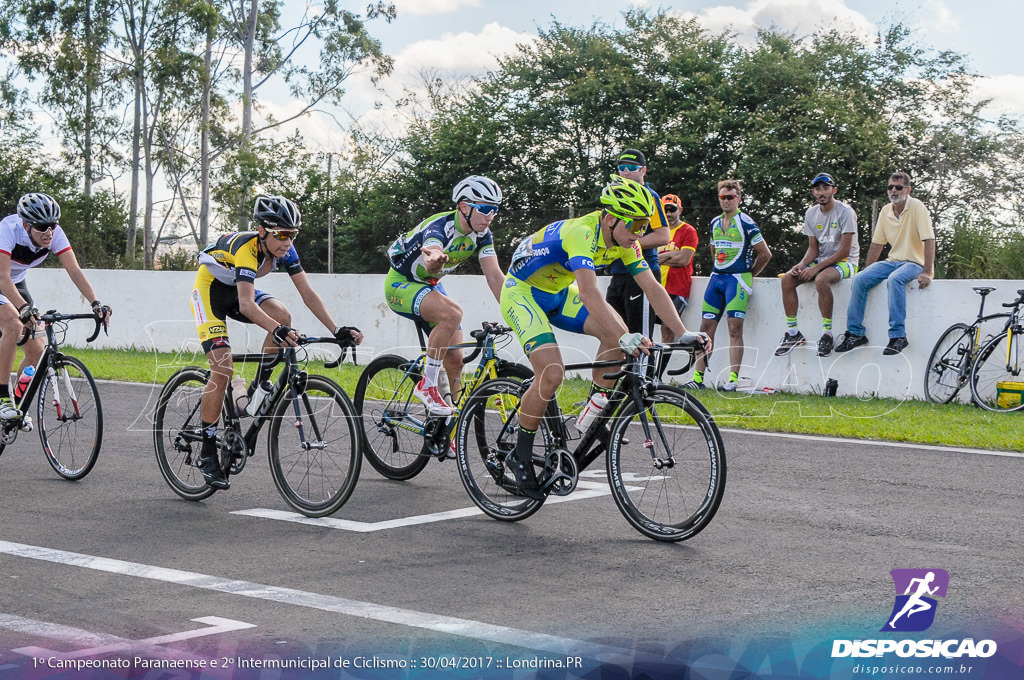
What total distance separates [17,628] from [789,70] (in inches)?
1355

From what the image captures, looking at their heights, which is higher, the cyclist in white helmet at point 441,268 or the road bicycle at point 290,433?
the cyclist in white helmet at point 441,268

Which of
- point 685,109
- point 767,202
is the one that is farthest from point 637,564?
point 685,109

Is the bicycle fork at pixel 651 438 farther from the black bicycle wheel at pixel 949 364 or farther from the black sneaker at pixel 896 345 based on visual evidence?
the black sneaker at pixel 896 345

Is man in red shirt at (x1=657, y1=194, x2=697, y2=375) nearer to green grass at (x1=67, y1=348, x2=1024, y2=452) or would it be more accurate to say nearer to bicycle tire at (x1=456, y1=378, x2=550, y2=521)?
green grass at (x1=67, y1=348, x2=1024, y2=452)

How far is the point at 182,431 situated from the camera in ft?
25.5

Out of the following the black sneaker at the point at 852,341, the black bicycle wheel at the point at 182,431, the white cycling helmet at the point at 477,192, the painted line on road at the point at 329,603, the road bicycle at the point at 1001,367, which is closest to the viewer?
the painted line on road at the point at 329,603

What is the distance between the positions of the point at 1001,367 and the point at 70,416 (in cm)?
885

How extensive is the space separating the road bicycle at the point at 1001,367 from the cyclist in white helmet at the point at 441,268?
607 centimetres

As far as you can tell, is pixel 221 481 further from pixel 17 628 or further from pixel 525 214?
pixel 525 214

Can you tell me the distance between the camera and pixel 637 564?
591cm

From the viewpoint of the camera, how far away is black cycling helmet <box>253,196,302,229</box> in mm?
7262

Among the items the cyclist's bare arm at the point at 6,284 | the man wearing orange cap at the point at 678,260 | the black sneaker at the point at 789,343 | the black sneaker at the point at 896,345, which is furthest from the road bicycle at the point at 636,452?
the black sneaker at the point at 789,343

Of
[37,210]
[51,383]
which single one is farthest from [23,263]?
[51,383]

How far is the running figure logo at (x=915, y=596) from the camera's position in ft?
15.9
